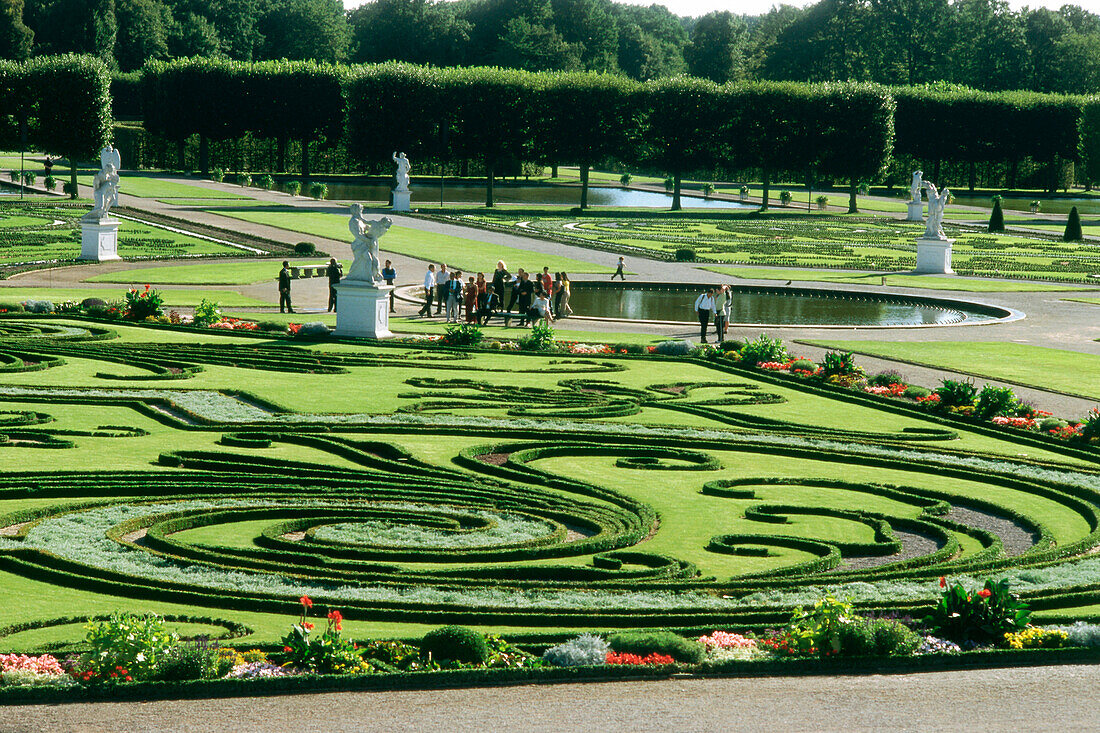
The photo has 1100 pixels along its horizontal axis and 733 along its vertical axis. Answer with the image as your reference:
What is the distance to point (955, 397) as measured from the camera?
76.0ft

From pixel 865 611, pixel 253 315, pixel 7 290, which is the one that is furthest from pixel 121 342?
pixel 865 611

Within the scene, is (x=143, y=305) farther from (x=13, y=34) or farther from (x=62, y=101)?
(x=13, y=34)

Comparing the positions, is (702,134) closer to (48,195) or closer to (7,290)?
(48,195)

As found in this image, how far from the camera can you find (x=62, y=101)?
76812 millimetres

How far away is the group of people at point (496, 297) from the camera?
3391 centimetres

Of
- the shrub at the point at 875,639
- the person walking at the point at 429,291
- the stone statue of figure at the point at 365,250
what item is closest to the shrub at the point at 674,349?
the stone statue of figure at the point at 365,250

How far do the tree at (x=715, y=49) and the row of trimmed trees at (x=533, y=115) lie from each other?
191 ft

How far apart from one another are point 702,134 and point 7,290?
5378cm

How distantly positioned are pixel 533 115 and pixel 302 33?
5386cm

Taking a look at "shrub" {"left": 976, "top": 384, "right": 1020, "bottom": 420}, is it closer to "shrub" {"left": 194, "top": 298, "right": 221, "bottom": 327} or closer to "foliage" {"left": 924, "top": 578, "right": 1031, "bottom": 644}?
"foliage" {"left": 924, "top": 578, "right": 1031, "bottom": 644}

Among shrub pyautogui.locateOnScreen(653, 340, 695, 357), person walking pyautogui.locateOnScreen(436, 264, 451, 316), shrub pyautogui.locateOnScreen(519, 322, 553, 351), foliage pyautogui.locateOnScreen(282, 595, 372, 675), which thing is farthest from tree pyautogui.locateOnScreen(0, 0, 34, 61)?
foliage pyautogui.locateOnScreen(282, 595, 372, 675)

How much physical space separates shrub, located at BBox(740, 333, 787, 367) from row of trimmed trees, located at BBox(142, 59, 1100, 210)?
49.9 metres

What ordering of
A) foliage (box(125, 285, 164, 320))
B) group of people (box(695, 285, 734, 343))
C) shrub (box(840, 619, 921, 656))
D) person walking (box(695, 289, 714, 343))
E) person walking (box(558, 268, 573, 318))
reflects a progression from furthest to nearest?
person walking (box(558, 268, 573, 318)) < person walking (box(695, 289, 714, 343)) < group of people (box(695, 285, 734, 343)) < foliage (box(125, 285, 164, 320)) < shrub (box(840, 619, 921, 656))

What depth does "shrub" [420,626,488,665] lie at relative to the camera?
10.1 metres
